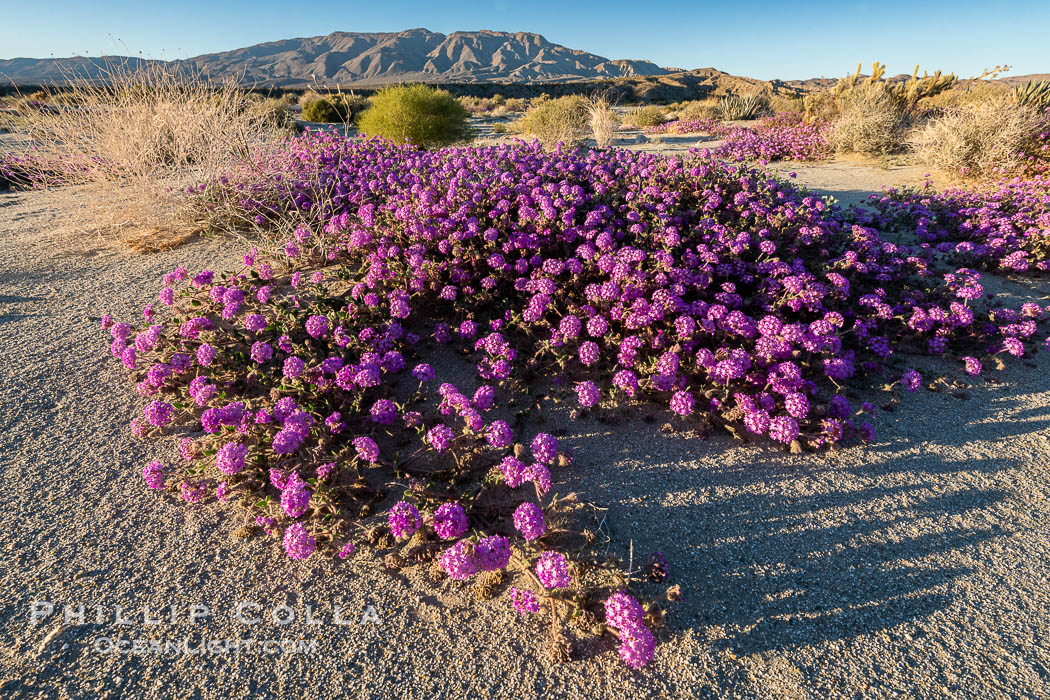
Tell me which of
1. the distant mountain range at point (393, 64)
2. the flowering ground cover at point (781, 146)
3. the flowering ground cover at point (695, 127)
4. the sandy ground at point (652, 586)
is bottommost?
the sandy ground at point (652, 586)

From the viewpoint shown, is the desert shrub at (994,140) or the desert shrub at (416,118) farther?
the desert shrub at (416,118)

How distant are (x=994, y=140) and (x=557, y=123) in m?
10.5

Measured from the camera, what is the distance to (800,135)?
13.5 metres

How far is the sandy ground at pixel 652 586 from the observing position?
6.87ft

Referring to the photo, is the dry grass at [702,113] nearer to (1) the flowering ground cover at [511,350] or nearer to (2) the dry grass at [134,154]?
(1) the flowering ground cover at [511,350]

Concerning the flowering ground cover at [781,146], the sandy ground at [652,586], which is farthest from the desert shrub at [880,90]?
the sandy ground at [652,586]

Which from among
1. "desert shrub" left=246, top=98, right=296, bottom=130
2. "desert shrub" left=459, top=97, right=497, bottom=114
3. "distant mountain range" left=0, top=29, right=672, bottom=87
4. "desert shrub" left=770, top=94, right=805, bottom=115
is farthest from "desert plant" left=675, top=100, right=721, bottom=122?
"distant mountain range" left=0, top=29, right=672, bottom=87

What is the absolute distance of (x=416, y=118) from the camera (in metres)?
12.7

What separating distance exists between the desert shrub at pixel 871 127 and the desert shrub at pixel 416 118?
405 inches

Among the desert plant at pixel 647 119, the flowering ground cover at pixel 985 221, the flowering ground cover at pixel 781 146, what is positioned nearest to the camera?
the flowering ground cover at pixel 985 221

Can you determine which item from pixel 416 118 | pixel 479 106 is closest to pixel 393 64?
pixel 479 106

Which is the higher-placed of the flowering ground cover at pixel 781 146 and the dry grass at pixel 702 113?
the dry grass at pixel 702 113

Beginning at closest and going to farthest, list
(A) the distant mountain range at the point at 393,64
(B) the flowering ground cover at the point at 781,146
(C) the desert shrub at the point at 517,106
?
(B) the flowering ground cover at the point at 781,146
(C) the desert shrub at the point at 517,106
(A) the distant mountain range at the point at 393,64

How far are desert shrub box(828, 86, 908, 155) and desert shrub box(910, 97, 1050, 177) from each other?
2.02 meters
